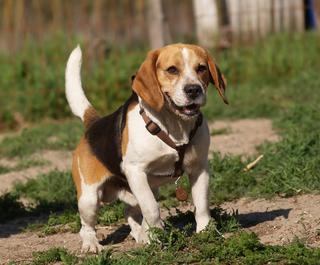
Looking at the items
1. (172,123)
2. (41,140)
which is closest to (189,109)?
(172,123)

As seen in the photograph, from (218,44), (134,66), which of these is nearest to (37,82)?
(134,66)

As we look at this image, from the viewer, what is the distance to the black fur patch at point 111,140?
5391mm

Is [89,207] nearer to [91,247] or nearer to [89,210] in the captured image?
[89,210]

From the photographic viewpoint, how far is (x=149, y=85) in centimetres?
510

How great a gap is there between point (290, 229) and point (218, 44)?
320 inches

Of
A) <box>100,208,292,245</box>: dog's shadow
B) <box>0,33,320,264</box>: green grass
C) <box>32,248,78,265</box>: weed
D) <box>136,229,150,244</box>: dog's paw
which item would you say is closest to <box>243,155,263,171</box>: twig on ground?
<box>0,33,320,264</box>: green grass

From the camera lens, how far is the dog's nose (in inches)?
196

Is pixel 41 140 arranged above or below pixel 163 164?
below

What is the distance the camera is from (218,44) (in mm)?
13180

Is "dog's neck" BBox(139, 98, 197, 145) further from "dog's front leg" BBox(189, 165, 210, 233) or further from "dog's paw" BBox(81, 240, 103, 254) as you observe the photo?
"dog's paw" BBox(81, 240, 103, 254)

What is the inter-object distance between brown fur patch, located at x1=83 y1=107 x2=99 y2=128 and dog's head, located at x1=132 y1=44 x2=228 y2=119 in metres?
0.97

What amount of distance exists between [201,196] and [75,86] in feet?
4.79

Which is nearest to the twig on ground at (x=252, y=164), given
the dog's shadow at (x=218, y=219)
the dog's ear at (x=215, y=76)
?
the dog's shadow at (x=218, y=219)

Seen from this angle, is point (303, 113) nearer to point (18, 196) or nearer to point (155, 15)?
point (18, 196)
